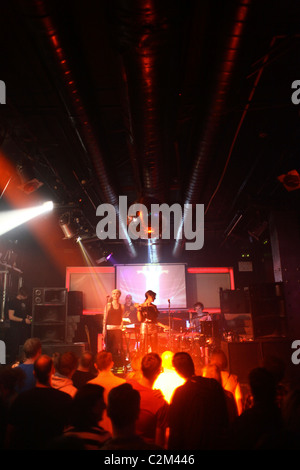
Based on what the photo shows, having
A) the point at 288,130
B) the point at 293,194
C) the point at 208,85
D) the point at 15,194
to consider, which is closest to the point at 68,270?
the point at 15,194

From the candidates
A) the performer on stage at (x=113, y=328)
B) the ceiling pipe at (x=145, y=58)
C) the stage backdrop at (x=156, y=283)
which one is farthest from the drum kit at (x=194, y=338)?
the ceiling pipe at (x=145, y=58)

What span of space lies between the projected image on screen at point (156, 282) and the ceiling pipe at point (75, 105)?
5834mm

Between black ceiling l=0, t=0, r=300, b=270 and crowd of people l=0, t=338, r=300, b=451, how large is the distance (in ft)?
8.87

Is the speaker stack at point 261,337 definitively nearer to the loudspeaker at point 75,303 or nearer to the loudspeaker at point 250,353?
the loudspeaker at point 250,353

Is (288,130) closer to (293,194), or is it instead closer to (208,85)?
(293,194)

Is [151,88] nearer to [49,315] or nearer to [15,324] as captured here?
[49,315]

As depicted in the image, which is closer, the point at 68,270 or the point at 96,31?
the point at 96,31

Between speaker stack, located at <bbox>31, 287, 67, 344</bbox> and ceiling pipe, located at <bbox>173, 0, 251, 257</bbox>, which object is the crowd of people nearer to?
ceiling pipe, located at <bbox>173, 0, 251, 257</bbox>

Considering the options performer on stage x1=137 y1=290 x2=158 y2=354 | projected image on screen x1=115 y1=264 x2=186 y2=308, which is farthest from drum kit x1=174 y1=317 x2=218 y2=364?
projected image on screen x1=115 y1=264 x2=186 y2=308

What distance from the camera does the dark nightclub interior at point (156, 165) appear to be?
3105 mm

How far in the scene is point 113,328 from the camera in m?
7.97

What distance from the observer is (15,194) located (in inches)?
243

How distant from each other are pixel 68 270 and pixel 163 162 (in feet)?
28.2

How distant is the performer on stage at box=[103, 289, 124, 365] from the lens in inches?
313
